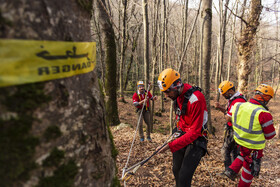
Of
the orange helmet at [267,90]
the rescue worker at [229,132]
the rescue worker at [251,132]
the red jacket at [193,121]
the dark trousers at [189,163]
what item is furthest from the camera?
the rescue worker at [229,132]

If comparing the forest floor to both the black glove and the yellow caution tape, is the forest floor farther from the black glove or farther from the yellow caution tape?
the yellow caution tape

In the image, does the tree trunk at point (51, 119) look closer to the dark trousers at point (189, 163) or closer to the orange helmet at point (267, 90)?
the dark trousers at point (189, 163)

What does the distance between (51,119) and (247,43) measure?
987 cm

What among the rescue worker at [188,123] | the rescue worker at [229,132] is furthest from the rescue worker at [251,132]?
the rescue worker at [188,123]

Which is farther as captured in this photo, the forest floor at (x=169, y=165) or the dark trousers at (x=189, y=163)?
the forest floor at (x=169, y=165)

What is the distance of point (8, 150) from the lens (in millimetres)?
834

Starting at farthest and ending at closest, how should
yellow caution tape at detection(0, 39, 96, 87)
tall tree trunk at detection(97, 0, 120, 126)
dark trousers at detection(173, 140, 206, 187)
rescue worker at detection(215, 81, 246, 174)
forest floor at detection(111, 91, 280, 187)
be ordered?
1. tall tree trunk at detection(97, 0, 120, 126)
2. rescue worker at detection(215, 81, 246, 174)
3. forest floor at detection(111, 91, 280, 187)
4. dark trousers at detection(173, 140, 206, 187)
5. yellow caution tape at detection(0, 39, 96, 87)

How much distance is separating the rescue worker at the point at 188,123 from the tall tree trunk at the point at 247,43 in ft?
23.0

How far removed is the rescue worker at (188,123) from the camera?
9.26ft

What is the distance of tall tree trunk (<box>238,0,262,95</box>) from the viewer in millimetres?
7953

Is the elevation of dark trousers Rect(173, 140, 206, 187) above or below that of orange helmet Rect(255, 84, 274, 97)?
below

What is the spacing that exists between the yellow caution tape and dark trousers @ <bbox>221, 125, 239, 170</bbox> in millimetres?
4955

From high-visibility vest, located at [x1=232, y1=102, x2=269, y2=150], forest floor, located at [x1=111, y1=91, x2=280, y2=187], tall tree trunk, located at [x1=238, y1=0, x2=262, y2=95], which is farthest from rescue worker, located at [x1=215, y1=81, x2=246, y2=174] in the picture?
tall tree trunk, located at [x1=238, y1=0, x2=262, y2=95]

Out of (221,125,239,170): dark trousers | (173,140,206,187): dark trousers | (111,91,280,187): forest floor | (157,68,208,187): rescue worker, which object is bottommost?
(111,91,280,187): forest floor
